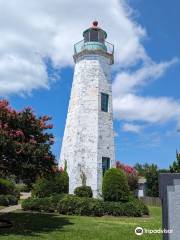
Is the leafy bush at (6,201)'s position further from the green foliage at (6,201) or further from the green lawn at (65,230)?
the green lawn at (65,230)

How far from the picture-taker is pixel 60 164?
3180 cm

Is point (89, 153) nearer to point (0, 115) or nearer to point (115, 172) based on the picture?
point (115, 172)

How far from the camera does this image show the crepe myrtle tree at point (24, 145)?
18439mm

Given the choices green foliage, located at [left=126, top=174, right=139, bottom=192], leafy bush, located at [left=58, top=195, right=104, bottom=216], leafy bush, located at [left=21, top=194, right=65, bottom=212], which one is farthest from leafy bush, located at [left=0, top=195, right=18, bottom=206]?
green foliage, located at [left=126, top=174, right=139, bottom=192]

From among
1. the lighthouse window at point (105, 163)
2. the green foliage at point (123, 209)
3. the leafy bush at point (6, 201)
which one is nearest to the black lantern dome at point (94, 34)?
the lighthouse window at point (105, 163)

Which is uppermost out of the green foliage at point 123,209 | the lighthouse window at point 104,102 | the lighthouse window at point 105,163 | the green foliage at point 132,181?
the lighthouse window at point 104,102

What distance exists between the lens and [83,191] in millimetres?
29219

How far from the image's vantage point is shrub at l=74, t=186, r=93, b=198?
29.1 metres

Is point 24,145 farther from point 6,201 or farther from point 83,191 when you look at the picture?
point 6,201

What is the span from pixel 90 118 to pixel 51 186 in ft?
17.8

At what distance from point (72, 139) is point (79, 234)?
14.2 m

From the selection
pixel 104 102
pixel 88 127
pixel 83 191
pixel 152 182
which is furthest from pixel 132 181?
pixel 83 191

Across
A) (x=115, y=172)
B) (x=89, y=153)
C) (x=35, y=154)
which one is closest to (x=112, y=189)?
(x=115, y=172)

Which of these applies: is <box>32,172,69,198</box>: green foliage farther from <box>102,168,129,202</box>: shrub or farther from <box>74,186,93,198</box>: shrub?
<box>102,168,129,202</box>: shrub
